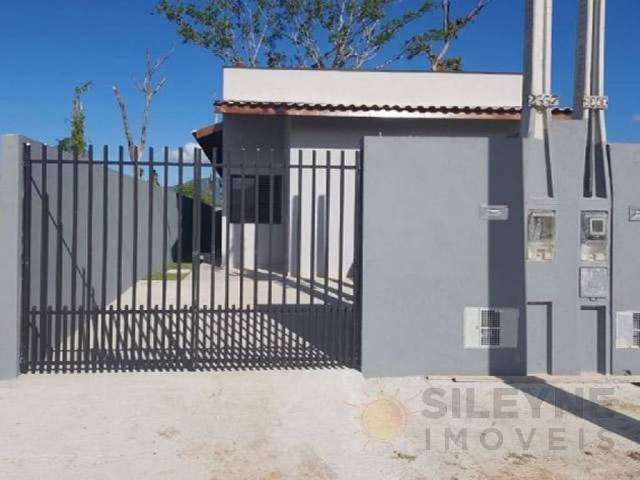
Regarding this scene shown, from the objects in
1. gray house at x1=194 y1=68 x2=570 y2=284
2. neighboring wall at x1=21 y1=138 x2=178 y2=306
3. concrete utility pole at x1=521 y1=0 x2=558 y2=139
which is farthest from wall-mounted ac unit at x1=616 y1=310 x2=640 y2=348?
gray house at x1=194 y1=68 x2=570 y2=284

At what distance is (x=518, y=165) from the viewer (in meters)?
5.60

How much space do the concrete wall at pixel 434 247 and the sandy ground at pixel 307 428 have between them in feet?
1.18

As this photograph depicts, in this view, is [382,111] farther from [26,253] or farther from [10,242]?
[10,242]

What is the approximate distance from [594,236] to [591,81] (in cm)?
158

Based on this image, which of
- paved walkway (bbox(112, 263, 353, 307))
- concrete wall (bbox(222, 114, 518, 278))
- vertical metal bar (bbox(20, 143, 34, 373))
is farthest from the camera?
concrete wall (bbox(222, 114, 518, 278))

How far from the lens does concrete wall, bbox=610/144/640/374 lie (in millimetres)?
5703

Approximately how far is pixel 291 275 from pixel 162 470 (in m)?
8.71

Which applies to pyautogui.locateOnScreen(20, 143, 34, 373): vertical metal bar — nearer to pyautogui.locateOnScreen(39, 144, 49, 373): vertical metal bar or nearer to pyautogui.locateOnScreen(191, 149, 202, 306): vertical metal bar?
pyautogui.locateOnScreen(39, 144, 49, 373): vertical metal bar

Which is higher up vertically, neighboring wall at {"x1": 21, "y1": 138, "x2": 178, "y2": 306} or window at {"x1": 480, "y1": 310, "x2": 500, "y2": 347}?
neighboring wall at {"x1": 21, "y1": 138, "x2": 178, "y2": 306}

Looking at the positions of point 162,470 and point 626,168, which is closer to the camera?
point 162,470

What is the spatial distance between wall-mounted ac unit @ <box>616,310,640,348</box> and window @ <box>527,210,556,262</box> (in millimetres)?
966

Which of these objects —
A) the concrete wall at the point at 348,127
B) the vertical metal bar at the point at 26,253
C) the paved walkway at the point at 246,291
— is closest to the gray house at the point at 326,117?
the concrete wall at the point at 348,127

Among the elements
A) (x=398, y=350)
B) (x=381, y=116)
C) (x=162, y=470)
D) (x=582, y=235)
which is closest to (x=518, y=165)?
(x=582, y=235)

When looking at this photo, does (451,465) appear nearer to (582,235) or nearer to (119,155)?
(582,235)
